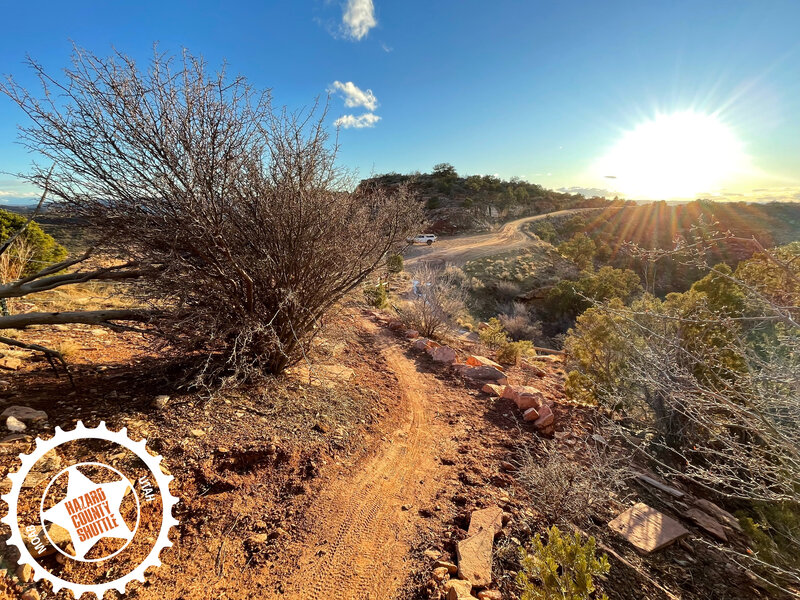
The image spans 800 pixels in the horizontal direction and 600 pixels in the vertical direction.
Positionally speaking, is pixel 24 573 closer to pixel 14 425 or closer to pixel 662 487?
pixel 14 425

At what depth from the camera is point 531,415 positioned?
4496mm

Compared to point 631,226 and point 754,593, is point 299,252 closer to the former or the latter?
point 754,593

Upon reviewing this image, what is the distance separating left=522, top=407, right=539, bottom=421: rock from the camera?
14.7 ft

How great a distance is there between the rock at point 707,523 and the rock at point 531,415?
1620 millimetres

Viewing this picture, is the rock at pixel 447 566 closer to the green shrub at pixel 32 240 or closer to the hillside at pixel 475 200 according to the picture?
the green shrub at pixel 32 240

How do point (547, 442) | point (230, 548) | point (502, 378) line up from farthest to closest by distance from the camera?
1. point (502, 378)
2. point (547, 442)
3. point (230, 548)

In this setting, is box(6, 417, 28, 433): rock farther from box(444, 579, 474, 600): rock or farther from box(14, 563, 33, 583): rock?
box(444, 579, 474, 600): rock

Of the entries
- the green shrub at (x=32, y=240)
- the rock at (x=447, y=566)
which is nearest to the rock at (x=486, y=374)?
the rock at (x=447, y=566)

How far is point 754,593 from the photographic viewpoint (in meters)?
2.61

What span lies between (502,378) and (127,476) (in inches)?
195

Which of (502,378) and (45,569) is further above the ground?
(45,569)

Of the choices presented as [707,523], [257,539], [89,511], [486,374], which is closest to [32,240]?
[89,511]

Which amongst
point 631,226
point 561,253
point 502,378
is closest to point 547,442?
point 502,378

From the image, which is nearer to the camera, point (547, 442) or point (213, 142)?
point (213, 142)
